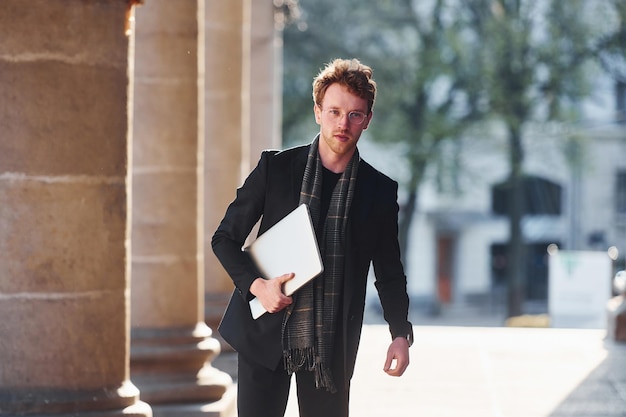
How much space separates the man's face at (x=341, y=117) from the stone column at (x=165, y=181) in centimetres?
423

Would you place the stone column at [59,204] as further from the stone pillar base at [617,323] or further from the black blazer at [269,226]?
the stone pillar base at [617,323]

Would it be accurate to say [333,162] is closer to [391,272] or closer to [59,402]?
[391,272]

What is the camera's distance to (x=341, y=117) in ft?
13.5

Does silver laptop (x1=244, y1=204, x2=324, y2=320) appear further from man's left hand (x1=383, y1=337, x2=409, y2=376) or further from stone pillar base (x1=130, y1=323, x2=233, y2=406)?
stone pillar base (x1=130, y1=323, x2=233, y2=406)

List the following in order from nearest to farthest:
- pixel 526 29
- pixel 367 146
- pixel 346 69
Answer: pixel 346 69 < pixel 526 29 < pixel 367 146

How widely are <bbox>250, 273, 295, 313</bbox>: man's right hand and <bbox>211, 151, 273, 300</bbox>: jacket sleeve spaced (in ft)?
0.24

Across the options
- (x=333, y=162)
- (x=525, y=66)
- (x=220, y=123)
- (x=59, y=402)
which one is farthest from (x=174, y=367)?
(x=525, y=66)

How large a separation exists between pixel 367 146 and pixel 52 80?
28984 millimetres

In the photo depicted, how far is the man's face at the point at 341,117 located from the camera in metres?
4.09

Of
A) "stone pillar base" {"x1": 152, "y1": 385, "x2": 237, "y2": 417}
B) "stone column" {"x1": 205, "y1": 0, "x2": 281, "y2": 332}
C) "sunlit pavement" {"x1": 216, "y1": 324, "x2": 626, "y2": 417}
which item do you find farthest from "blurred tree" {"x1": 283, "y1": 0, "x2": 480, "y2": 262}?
"stone pillar base" {"x1": 152, "y1": 385, "x2": 237, "y2": 417}

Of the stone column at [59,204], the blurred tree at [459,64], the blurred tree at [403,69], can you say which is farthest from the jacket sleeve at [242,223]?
the blurred tree at [403,69]

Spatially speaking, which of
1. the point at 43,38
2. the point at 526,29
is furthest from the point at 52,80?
the point at 526,29

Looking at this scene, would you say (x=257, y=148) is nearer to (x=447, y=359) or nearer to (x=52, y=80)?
(x=447, y=359)

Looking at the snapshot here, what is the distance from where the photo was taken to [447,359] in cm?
1213
